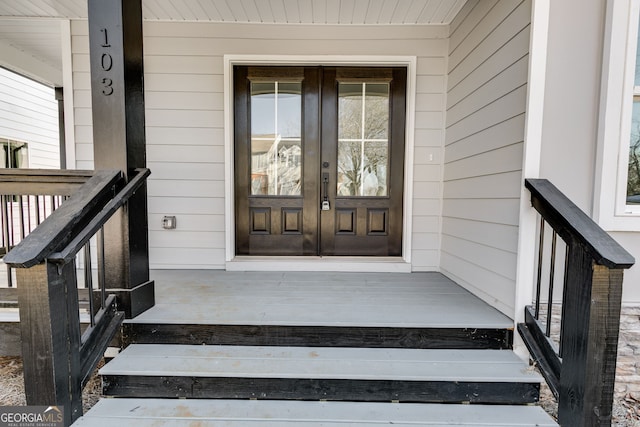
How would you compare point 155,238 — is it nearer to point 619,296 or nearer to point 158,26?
point 158,26

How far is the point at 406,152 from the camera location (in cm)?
319

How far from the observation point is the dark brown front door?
3207 millimetres

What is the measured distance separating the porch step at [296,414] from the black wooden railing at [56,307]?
0.22m

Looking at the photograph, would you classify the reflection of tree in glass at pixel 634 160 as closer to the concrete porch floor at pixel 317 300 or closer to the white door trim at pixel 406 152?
the concrete porch floor at pixel 317 300

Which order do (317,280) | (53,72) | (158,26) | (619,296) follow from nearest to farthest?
(619,296), (317,280), (158,26), (53,72)

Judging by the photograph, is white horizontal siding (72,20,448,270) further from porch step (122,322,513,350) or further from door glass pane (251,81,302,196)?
porch step (122,322,513,350)

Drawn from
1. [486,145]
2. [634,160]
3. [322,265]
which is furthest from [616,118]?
[322,265]

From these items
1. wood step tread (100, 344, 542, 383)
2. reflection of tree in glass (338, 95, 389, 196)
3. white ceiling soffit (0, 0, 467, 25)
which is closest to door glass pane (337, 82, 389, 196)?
reflection of tree in glass (338, 95, 389, 196)

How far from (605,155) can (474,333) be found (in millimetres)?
1330

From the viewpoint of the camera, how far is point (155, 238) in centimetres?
322

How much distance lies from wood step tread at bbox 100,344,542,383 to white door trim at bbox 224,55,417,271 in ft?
4.21

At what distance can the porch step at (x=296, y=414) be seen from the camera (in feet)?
4.93

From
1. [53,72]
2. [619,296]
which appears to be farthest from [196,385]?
[53,72]

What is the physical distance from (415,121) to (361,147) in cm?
59
